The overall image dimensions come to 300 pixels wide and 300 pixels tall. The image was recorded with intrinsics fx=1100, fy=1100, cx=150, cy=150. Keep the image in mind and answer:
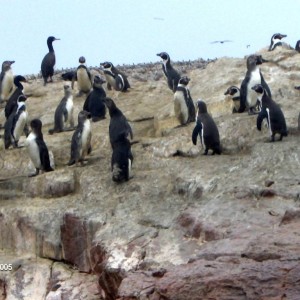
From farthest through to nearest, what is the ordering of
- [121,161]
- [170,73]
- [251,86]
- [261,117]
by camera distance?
1. [170,73]
2. [251,86]
3. [261,117]
4. [121,161]

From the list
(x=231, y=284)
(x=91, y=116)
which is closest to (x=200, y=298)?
(x=231, y=284)

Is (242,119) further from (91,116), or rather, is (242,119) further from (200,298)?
(200,298)

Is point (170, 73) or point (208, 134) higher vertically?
point (170, 73)

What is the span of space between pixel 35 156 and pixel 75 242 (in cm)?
300

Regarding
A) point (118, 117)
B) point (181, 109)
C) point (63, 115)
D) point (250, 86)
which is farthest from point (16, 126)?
point (250, 86)

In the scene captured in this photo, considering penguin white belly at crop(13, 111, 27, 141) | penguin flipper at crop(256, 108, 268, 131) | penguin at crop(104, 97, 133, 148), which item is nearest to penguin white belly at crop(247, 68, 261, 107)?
penguin flipper at crop(256, 108, 268, 131)

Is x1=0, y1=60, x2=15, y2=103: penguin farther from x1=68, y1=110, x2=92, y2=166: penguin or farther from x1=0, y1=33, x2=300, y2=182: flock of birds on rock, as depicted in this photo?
x1=68, y1=110, x2=92, y2=166: penguin

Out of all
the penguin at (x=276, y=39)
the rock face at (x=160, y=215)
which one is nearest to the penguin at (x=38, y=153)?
the rock face at (x=160, y=215)

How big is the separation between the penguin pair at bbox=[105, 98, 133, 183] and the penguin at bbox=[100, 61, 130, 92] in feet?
18.9

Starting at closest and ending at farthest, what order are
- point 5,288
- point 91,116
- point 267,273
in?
1. point 267,273
2. point 5,288
3. point 91,116

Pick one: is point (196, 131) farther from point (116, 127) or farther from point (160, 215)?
point (160, 215)

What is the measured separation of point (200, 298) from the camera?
35.0 feet

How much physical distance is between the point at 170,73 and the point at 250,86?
4.90 meters

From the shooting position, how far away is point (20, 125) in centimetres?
2214
